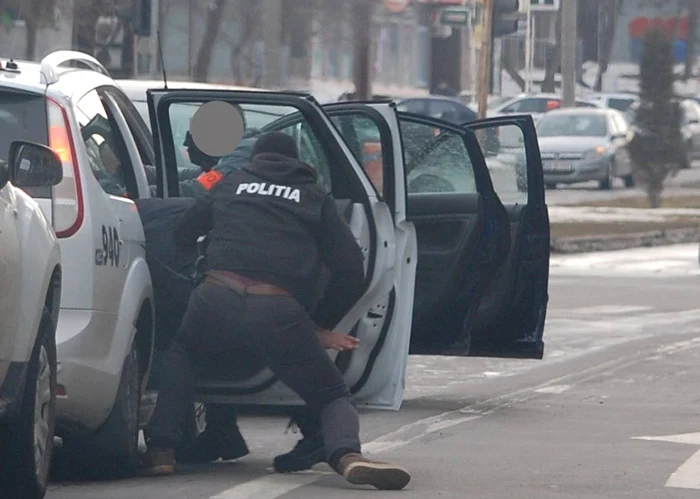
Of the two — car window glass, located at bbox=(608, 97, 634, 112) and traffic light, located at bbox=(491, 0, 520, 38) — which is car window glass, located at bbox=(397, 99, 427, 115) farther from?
traffic light, located at bbox=(491, 0, 520, 38)

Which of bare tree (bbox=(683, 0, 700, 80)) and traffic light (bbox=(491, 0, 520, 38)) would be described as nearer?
traffic light (bbox=(491, 0, 520, 38))

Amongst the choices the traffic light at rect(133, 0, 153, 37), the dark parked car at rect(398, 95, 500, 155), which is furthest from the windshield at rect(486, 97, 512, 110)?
the traffic light at rect(133, 0, 153, 37)

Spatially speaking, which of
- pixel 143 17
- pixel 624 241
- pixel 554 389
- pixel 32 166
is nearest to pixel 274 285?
pixel 32 166

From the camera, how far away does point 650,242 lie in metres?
24.5

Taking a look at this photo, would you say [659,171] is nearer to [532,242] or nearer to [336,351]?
[532,242]

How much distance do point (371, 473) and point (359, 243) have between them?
1146 mm

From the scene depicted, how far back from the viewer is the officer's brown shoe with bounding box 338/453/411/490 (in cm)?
710

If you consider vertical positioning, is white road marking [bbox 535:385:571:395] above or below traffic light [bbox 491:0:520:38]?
below

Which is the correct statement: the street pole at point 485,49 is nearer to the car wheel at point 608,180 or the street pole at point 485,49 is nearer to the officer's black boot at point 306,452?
the car wheel at point 608,180

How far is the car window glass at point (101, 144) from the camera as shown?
24.4 feet

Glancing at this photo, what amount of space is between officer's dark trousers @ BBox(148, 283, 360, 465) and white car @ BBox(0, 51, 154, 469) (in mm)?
300

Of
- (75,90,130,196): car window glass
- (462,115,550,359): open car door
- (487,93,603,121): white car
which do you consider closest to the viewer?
(75,90,130,196): car window glass

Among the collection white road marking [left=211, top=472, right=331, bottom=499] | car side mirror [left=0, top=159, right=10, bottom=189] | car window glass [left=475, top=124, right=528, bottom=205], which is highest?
car side mirror [left=0, top=159, right=10, bottom=189]

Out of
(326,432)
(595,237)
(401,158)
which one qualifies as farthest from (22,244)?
(595,237)
